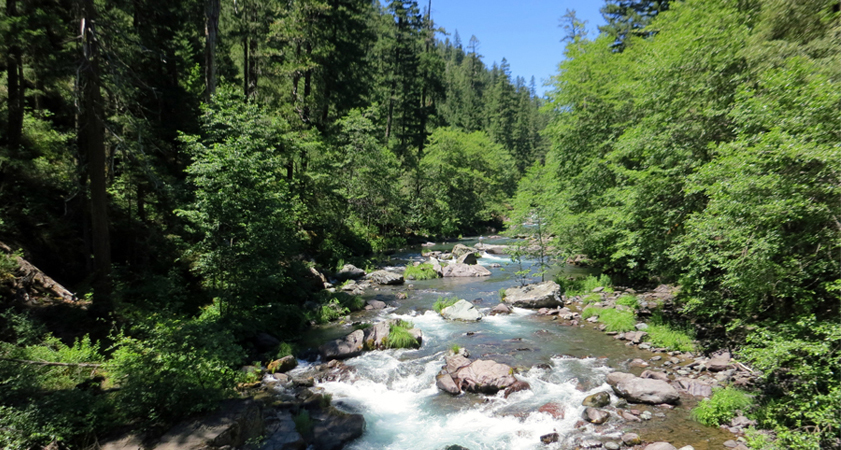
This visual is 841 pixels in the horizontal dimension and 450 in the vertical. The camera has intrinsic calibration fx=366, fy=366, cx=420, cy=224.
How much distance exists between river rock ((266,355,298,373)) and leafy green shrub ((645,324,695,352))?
36.8 ft

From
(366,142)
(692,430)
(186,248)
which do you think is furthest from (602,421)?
(366,142)

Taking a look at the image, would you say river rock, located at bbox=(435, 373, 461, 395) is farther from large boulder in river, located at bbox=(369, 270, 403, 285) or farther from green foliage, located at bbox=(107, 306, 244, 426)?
large boulder in river, located at bbox=(369, 270, 403, 285)

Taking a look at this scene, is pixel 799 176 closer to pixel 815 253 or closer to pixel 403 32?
pixel 815 253

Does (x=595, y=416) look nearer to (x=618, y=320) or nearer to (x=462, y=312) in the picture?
(x=618, y=320)

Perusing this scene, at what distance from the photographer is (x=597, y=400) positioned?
8539mm

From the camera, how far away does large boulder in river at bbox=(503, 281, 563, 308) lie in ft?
54.3

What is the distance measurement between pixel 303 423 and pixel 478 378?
14.8 ft

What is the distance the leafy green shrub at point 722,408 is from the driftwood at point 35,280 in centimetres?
1543

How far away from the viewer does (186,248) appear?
1252 centimetres

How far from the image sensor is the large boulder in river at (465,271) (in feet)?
76.7

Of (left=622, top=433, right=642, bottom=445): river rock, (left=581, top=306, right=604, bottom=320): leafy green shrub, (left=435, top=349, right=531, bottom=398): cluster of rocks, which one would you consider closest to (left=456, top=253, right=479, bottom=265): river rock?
(left=581, top=306, right=604, bottom=320): leafy green shrub

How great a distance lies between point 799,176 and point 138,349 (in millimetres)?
12839

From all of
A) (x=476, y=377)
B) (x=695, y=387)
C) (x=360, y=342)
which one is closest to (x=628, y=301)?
(x=695, y=387)

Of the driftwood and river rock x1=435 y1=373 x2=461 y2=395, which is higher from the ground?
the driftwood
